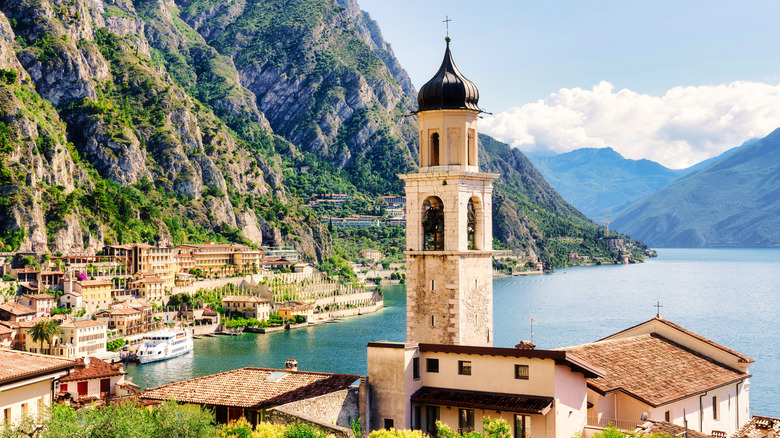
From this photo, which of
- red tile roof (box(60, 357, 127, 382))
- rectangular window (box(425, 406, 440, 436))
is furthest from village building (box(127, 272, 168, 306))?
rectangular window (box(425, 406, 440, 436))

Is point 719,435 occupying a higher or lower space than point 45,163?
lower

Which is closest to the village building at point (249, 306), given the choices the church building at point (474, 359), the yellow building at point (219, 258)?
the yellow building at point (219, 258)

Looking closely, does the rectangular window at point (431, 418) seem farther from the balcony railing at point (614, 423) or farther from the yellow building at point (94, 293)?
the yellow building at point (94, 293)

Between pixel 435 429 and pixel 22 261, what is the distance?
127467mm

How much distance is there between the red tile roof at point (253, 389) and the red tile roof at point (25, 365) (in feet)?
10.7

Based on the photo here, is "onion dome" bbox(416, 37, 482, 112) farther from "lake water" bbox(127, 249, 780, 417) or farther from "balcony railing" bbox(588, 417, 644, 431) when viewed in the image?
"lake water" bbox(127, 249, 780, 417)

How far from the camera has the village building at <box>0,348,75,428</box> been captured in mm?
17859

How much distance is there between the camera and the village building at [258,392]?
A: 2142 centimetres

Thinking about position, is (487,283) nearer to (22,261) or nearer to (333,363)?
(333,363)

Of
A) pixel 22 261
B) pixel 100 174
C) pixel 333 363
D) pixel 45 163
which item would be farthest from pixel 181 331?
pixel 100 174

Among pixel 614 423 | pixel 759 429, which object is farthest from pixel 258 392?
pixel 759 429

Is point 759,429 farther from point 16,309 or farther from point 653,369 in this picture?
point 16,309

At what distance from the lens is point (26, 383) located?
18453 mm

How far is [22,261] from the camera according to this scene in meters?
133
